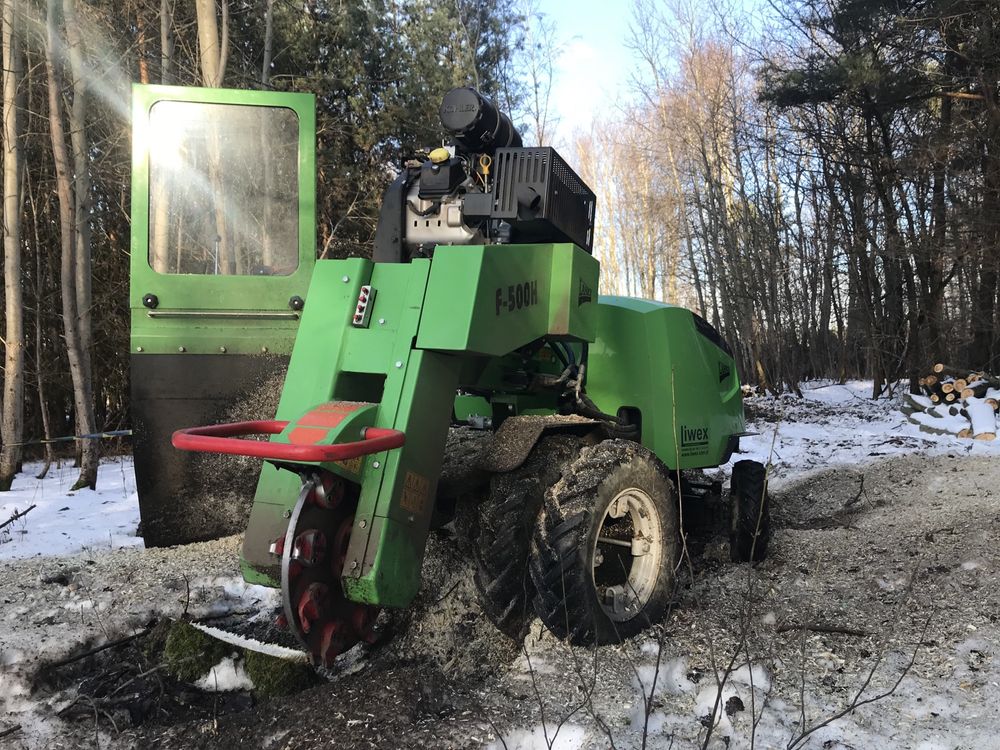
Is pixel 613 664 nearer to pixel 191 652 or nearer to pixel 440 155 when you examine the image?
pixel 191 652

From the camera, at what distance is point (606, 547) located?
3561 millimetres

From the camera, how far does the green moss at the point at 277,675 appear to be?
2857 millimetres

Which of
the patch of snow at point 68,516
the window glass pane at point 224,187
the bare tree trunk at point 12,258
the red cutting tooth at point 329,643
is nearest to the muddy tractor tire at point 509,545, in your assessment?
the red cutting tooth at point 329,643

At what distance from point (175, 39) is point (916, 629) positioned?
12813 millimetres

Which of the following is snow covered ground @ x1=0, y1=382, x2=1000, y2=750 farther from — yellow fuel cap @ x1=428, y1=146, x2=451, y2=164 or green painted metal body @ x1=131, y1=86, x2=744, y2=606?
yellow fuel cap @ x1=428, y1=146, x2=451, y2=164

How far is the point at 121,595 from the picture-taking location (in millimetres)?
3752

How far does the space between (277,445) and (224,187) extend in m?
2.40

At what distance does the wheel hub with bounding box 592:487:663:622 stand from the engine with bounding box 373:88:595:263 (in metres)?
1.28

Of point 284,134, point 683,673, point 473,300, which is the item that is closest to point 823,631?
point 683,673

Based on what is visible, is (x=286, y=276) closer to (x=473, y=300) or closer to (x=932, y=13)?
(x=473, y=300)

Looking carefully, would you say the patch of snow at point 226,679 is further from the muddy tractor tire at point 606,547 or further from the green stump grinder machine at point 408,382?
the muddy tractor tire at point 606,547

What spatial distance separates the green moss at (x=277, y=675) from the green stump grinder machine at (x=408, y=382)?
0.40 metres

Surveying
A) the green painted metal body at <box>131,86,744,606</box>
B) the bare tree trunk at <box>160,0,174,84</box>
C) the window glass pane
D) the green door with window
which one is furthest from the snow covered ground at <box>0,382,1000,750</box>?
the bare tree trunk at <box>160,0,174,84</box>

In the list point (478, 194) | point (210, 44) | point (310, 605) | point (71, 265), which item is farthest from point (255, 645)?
point (210, 44)
